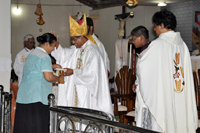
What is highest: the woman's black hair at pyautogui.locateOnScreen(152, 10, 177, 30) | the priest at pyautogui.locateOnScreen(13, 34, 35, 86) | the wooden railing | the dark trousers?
the woman's black hair at pyautogui.locateOnScreen(152, 10, 177, 30)

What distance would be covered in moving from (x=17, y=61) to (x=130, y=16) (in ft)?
14.8

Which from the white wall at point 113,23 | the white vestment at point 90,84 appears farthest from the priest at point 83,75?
the white wall at point 113,23

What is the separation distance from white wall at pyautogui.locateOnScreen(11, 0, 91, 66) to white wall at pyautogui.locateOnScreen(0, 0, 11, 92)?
4.67m

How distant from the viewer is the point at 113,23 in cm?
920

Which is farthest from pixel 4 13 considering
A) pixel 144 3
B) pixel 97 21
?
pixel 97 21

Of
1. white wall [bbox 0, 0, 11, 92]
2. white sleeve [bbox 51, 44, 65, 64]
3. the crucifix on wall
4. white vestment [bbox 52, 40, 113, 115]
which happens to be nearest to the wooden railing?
white vestment [bbox 52, 40, 113, 115]

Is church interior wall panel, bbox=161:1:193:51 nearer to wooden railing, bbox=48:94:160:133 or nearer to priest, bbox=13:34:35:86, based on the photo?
priest, bbox=13:34:35:86

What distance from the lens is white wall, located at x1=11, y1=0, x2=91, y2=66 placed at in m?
9.02

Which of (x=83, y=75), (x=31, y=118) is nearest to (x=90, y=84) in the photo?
(x=83, y=75)

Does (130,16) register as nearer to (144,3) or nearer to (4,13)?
(144,3)

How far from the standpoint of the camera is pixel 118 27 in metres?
9.09

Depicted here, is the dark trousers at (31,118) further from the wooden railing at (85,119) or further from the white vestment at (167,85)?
the white vestment at (167,85)

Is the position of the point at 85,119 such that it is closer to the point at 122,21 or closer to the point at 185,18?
the point at 122,21

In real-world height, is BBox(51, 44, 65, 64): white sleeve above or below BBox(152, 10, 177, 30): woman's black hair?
below
